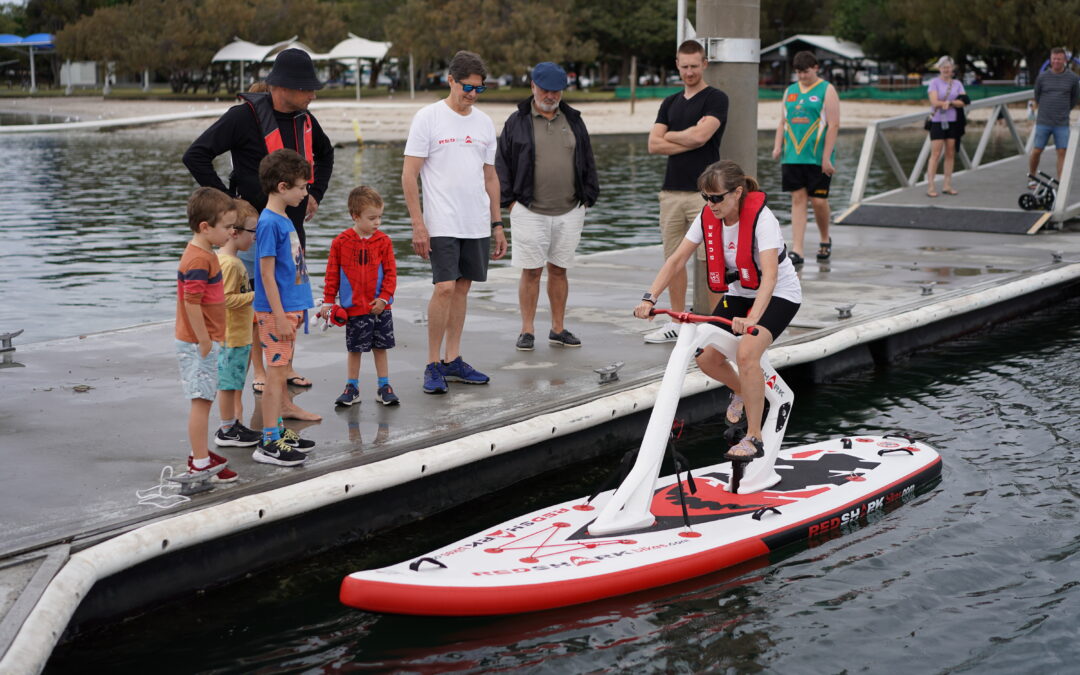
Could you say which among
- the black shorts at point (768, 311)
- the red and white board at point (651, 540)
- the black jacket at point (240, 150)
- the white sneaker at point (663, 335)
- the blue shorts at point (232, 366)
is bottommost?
the red and white board at point (651, 540)

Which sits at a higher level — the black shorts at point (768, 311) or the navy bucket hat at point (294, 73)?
the navy bucket hat at point (294, 73)

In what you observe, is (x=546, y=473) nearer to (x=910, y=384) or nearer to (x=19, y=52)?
(x=910, y=384)

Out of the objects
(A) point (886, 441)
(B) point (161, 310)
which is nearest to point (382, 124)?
(B) point (161, 310)

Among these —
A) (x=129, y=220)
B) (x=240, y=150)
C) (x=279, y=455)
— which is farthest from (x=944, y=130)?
(x=129, y=220)

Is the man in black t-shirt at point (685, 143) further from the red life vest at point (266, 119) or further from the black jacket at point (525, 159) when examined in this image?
the red life vest at point (266, 119)

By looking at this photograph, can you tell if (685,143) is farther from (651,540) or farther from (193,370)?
(193,370)

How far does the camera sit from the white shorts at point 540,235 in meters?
8.77

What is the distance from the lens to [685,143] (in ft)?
30.3

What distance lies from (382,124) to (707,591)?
4885 cm

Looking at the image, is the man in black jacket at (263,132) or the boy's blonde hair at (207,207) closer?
the boy's blonde hair at (207,207)

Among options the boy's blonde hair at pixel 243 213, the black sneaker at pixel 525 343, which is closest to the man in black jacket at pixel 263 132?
the boy's blonde hair at pixel 243 213

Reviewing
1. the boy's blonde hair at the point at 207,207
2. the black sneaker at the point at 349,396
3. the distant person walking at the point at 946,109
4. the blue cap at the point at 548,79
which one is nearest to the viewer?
the boy's blonde hair at the point at 207,207

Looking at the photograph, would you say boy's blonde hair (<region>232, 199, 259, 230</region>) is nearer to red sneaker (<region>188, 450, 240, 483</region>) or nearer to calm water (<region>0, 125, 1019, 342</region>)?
red sneaker (<region>188, 450, 240, 483</region>)

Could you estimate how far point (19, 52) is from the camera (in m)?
97.2
